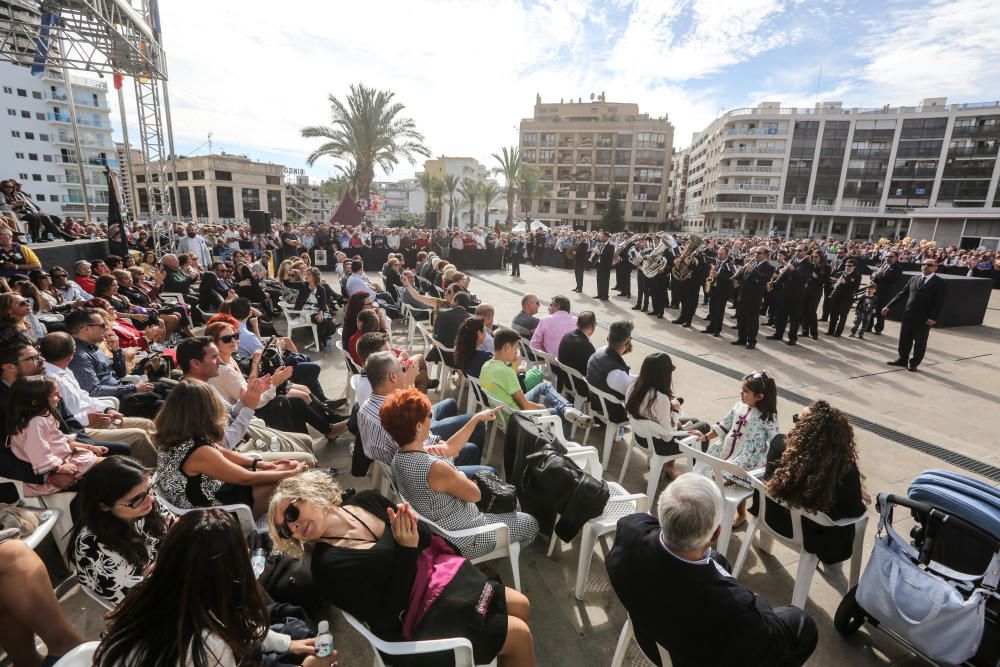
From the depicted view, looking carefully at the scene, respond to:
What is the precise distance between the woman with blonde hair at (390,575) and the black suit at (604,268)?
11.1 metres

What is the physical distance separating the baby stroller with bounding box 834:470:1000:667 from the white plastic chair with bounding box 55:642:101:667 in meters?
3.20

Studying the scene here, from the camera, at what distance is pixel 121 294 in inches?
269

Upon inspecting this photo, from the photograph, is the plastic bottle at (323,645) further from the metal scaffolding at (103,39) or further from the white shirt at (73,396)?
the metal scaffolding at (103,39)

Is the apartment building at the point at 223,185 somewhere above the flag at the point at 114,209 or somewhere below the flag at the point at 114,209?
above

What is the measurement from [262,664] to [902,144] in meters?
81.8

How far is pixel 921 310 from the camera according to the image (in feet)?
23.0

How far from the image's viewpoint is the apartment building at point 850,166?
5547 cm

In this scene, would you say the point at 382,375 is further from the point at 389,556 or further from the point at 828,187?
the point at 828,187

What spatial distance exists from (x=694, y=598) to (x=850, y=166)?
78.9 meters

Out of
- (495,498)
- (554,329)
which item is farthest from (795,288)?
(495,498)

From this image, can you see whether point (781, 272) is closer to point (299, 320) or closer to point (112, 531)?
point (299, 320)

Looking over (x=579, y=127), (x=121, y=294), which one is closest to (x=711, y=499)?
(x=121, y=294)

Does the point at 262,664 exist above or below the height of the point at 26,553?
below

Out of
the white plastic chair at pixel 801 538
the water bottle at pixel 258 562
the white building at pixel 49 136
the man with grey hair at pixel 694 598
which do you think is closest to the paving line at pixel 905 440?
the white plastic chair at pixel 801 538
